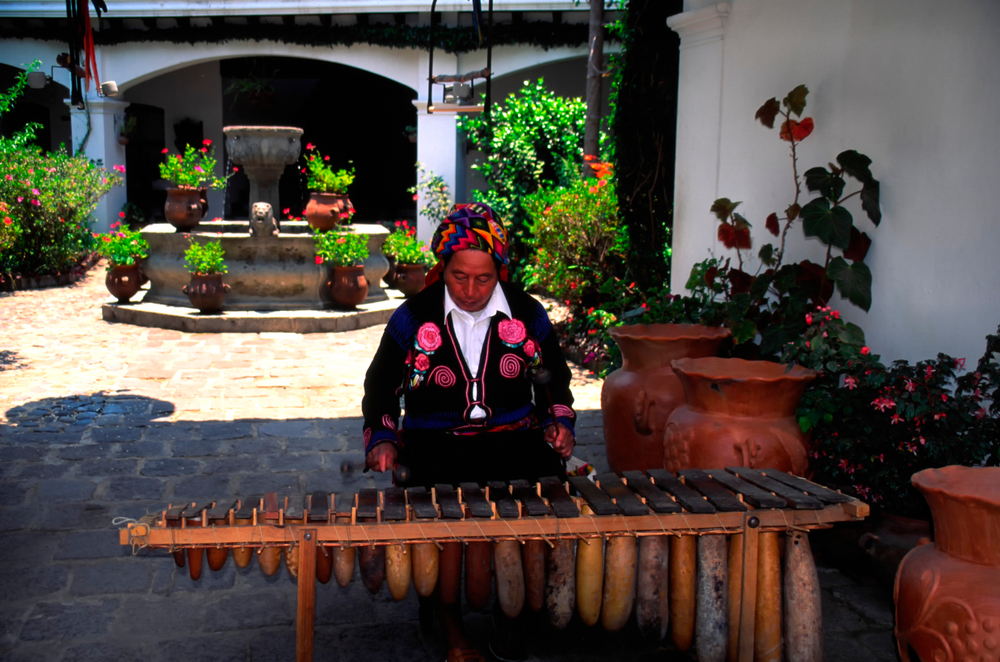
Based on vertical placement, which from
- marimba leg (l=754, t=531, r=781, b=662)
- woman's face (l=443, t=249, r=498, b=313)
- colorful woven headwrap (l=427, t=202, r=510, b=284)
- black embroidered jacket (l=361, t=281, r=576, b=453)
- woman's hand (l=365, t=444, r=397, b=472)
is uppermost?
colorful woven headwrap (l=427, t=202, r=510, b=284)

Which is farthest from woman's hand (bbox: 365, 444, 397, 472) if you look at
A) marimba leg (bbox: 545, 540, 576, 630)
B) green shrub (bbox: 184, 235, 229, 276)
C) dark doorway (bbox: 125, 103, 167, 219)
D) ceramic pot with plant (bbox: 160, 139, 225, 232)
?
dark doorway (bbox: 125, 103, 167, 219)

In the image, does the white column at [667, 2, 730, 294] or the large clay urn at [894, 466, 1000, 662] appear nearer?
the large clay urn at [894, 466, 1000, 662]

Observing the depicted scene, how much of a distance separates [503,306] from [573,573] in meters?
0.98

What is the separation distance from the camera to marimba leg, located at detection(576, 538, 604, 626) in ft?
8.85

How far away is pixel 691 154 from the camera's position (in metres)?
5.71

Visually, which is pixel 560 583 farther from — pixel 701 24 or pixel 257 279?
pixel 257 279

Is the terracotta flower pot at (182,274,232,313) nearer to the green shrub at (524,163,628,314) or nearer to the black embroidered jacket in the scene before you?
the green shrub at (524,163,628,314)

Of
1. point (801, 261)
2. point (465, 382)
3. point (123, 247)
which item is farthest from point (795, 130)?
point (123, 247)

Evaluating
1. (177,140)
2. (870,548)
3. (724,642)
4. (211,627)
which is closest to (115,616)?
(211,627)

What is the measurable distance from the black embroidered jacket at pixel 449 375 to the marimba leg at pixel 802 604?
0.88 metres

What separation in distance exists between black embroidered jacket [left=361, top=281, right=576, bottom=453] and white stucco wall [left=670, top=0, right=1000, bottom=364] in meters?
1.89

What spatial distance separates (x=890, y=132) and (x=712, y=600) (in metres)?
2.57

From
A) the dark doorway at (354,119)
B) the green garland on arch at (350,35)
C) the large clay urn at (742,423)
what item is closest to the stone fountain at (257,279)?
the green garland on arch at (350,35)

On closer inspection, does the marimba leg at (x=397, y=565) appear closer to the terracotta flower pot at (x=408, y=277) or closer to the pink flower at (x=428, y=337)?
the pink flower at (x=428, y=337)
